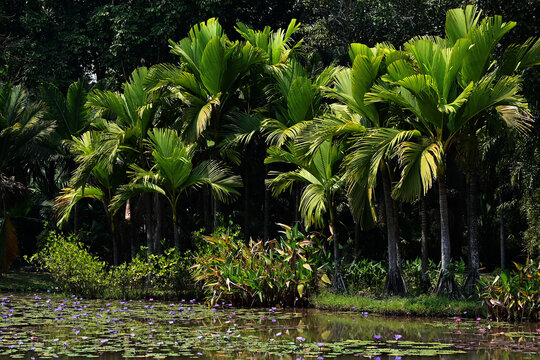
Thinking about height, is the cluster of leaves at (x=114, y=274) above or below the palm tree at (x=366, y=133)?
below

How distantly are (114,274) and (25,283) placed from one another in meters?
4.71

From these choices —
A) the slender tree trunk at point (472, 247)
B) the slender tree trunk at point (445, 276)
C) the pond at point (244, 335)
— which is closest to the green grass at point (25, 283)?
the pond at point (244, 335)

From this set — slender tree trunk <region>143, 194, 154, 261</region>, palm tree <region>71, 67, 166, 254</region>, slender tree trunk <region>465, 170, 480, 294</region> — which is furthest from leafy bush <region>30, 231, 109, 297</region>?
slender tree trunk <region>465, 170, 480, 294</region>

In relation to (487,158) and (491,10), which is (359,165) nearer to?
(491,10)

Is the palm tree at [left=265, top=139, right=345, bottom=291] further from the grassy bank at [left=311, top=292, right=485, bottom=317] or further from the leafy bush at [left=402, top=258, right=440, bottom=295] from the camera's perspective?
the leafy bush at [left=402, top=258, right=440, bottom=295]

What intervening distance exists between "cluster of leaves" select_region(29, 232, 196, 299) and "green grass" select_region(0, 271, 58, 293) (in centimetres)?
184

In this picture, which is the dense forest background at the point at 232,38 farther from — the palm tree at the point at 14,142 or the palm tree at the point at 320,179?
the palm tree at the point at 320,179

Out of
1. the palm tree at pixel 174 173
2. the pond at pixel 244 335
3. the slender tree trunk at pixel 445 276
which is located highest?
the palm tree at pixel 174 173

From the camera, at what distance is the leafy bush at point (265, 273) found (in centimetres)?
1375

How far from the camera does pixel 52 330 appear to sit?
10.3 meters

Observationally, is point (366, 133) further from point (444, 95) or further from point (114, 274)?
point (114, 274)

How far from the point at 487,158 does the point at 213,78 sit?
6.29 meters

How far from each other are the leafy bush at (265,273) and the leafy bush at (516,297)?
348 cm

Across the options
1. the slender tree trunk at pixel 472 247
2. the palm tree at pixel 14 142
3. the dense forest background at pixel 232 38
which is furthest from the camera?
the dense forest background at pixel 232 38
